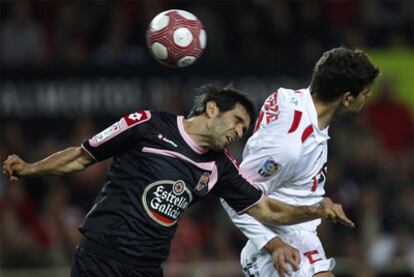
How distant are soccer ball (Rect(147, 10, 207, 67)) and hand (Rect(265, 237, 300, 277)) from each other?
1.42 m

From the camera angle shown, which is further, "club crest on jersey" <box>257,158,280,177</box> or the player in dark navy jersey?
"club crest on jersey" <box>257,158,280,177</box>

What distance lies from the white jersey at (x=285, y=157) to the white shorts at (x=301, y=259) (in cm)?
7

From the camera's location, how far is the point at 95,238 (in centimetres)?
648

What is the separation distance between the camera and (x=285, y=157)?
6.62m

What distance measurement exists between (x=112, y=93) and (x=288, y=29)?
2.30 m

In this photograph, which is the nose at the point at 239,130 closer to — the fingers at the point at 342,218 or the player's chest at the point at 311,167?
the player's chest at the point at 311,167

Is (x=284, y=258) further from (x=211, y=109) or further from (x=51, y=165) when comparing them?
(x=51, y=165)

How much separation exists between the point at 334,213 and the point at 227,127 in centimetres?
78

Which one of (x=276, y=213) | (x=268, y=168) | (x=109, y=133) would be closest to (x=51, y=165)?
(x=109, y=133)

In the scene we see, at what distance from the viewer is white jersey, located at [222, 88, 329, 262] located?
21.8ft

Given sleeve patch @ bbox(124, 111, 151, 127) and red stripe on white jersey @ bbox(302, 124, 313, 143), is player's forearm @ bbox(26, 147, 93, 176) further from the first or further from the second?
red stripe on white jersey @ bbox(302, 124, 313, 143)

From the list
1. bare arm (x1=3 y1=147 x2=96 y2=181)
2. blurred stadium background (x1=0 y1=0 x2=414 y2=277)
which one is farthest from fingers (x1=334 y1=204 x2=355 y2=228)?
blurred stadium background (x1=0 y1=0 x2=414 y2=277)

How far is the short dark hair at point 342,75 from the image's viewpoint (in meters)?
6.74

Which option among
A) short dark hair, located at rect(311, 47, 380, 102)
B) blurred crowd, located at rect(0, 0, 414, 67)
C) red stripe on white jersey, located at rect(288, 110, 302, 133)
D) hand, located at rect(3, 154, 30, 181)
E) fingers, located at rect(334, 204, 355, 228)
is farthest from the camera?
blurred crowd, located at rect(0, 0, 414, 67)
